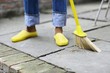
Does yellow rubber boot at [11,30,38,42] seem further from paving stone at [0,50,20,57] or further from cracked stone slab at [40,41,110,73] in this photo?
cracked stone slab at [40,41,110,73]

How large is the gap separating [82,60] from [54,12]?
594 millimetres

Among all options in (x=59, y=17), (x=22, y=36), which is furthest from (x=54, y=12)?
(x=22, y=36)

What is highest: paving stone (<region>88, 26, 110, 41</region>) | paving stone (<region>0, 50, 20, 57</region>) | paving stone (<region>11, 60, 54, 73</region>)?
paving stone (<region>88, 26, 110, 41</region>)

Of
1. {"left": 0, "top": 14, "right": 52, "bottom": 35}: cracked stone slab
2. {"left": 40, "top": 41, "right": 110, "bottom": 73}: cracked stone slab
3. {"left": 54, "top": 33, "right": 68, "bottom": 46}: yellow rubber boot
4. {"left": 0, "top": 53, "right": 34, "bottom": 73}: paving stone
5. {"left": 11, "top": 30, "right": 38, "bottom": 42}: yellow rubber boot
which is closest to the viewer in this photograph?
{"left": 40, "top": 41, "right": 110, "bottom": 73}: cracked stone slab

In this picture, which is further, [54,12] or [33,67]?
[54,12]

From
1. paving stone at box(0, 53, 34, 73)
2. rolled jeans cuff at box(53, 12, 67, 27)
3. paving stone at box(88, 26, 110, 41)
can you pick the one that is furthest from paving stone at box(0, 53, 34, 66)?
paving stone at box(88, 26, 110, 41)

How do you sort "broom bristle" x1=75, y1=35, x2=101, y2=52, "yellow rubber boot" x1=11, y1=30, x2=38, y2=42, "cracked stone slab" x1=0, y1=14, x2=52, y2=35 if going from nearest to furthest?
1. "broom bristle" x1=75, y1=35, x2=101, y2=52
2. "yellow rubber boot" x1=11, y1=30, x2=38, y2=42
3. "cracked stone slab" x1=0, y1=14, x2=52, y2=35

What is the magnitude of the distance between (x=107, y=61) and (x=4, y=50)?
85cm

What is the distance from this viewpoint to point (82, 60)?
1.67 meters

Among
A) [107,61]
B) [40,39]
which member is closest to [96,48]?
[107,61]

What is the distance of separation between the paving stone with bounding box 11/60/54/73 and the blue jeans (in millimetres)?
518

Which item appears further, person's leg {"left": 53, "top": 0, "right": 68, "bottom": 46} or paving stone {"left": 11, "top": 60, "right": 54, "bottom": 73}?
person's leg {"left": 53, "top": 0, "right": 68, "bottom": 46}

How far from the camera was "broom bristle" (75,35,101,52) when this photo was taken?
1.83 metres

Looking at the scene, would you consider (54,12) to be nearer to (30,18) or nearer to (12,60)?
(30,18)
